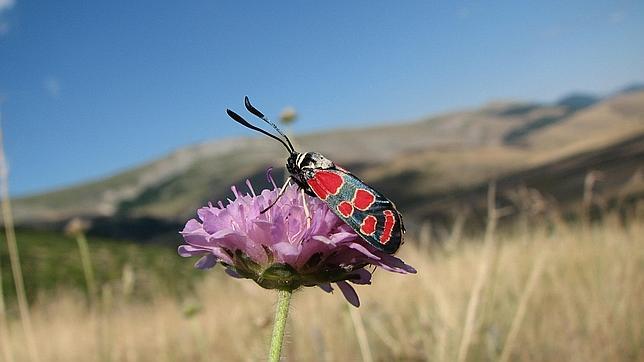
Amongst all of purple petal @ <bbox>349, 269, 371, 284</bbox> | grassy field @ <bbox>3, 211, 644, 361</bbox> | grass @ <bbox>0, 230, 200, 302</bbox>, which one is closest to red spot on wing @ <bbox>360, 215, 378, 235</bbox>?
purple petal @ <bbox>349, 269, 371, 284</bbox>

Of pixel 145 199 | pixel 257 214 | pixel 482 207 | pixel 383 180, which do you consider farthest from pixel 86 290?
pixel 145 199

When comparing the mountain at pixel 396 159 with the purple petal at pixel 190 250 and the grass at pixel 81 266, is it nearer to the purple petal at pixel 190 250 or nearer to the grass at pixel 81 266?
the grass at pixel 81 266

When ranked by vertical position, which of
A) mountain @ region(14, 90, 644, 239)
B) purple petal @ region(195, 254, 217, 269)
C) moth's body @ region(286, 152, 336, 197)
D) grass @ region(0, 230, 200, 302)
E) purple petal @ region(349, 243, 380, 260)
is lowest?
purple petal @ region(349, 243, 380, 260)

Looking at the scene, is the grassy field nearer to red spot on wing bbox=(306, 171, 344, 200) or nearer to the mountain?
red spot on wing bbox=(306, 171, 344, 200)

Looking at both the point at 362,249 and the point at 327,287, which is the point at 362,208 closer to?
the point at 362,249

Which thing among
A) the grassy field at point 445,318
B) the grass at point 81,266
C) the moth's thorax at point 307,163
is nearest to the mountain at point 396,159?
the grass at point 81,266
